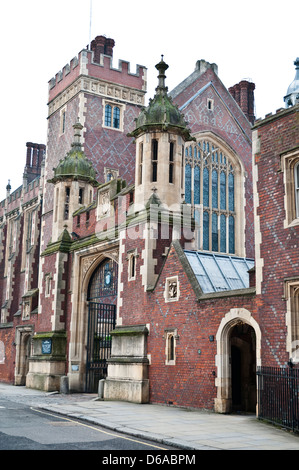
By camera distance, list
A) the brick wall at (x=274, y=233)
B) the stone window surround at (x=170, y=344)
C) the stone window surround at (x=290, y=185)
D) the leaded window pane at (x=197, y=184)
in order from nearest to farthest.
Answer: the brick wall at (x=274, y=233), the stone window surround at (x=290, y=185), the stone window surround at (x=170, y=344), the leaded window pane at (x=197, y=184)

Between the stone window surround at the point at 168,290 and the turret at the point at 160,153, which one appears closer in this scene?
the stone window surround at the point at 168,290

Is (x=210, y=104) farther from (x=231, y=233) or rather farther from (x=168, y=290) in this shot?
(x=168, y=290)

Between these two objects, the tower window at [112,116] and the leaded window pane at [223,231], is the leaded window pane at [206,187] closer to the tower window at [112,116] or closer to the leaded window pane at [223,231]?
the leaded window pane at [223,231]

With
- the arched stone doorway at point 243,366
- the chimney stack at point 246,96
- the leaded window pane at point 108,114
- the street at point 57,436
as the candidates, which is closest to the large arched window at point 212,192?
the leaded window pane at point 108,114

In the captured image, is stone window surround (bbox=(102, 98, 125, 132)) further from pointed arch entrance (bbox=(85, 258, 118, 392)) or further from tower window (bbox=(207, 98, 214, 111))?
pointed arch entrance (bbox=(85, 258, 118, 392))

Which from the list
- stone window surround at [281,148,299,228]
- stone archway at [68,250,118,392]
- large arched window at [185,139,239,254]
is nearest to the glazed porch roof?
stone window surround at [281,148,299,228]

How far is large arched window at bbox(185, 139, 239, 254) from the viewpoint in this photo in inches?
1122

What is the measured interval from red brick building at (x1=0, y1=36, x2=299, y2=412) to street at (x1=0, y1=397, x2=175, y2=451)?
389 cm

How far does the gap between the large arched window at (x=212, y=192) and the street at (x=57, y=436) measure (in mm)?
17322

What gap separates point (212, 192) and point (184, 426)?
19802 millimetres

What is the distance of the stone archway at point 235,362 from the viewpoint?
13.1m

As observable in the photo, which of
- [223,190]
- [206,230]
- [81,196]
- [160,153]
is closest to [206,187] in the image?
[223,190]

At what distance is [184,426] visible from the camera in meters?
10.6
